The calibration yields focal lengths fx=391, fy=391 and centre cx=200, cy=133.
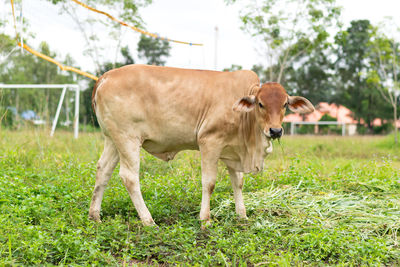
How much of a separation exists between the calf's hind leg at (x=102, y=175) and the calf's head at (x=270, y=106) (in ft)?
4.96

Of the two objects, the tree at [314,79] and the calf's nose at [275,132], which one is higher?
the tree at [314,79]

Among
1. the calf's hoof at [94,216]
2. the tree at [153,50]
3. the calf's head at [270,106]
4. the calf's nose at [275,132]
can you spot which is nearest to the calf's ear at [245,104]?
the calf's head at [270,106]

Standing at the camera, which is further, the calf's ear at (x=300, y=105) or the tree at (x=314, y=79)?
the tree at (x=314, y=79)

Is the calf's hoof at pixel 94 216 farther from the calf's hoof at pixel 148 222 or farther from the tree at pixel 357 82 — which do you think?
the tree at pixel 357 82

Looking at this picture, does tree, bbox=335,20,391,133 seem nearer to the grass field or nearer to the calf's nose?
the grass field

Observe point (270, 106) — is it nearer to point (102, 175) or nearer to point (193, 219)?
point (193, 219)

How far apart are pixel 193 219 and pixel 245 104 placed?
53.4 inches

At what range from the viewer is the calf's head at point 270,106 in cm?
384

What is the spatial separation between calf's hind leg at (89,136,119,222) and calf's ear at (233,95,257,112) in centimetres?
150

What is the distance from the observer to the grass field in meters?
3.23

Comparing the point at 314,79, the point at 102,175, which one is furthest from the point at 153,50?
the point at 102,175

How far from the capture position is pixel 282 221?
426cm

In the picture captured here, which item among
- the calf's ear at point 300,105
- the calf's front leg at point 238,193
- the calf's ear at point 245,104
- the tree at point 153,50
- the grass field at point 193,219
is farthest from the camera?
the tree at point 153,50

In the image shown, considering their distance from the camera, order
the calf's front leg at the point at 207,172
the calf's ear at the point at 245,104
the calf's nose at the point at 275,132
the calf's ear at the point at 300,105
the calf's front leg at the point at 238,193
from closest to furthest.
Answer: the calf's nose at the point at 275,132 < the calf's ear at the point at 245,104 < the calf's ear at the point at 300,105 < the calf's front leg at the point at 207,172 < the calf's front leg at the point at 238,193
